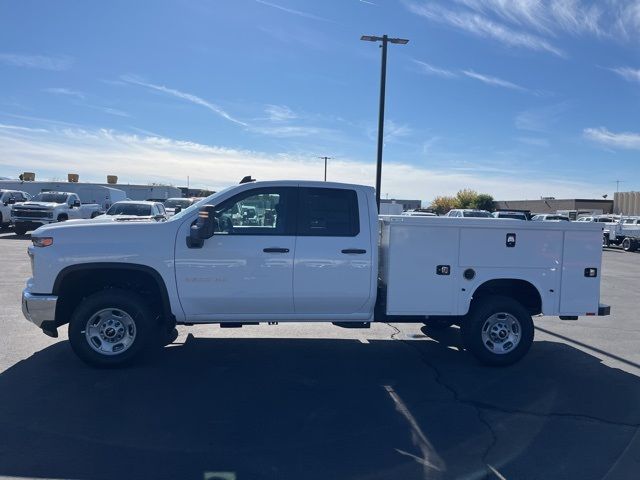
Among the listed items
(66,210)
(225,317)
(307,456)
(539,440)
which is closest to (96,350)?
(225,317)

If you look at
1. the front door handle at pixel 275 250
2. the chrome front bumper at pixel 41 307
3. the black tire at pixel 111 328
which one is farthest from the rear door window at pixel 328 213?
the chrome front bumper at pixel 41 307

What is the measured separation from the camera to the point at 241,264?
6.41 meters

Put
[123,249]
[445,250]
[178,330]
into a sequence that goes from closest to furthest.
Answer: [123,249], [445,250], [178,330]

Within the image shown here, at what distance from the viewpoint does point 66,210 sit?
25.5 meters

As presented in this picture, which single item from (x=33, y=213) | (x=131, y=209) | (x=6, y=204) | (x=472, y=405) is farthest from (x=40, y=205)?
(x=472, y=405)

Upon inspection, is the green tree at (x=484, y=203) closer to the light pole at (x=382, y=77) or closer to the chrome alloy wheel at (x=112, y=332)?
the light pole at (x=382, y=77)

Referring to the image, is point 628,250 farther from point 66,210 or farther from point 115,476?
point 115,476

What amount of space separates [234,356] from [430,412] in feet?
9.13

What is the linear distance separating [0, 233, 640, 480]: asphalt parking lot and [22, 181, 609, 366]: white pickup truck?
580mm

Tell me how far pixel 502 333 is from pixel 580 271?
1.24m

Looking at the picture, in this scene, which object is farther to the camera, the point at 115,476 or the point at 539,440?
the point at 539,440

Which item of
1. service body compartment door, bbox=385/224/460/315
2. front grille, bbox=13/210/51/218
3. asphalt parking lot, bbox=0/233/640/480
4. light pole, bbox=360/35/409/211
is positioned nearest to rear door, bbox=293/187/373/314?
service body compartment door, bbox=385/224/460/315

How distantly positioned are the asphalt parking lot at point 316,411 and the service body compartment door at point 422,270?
0.80m

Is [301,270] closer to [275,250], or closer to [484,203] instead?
[275,250]
